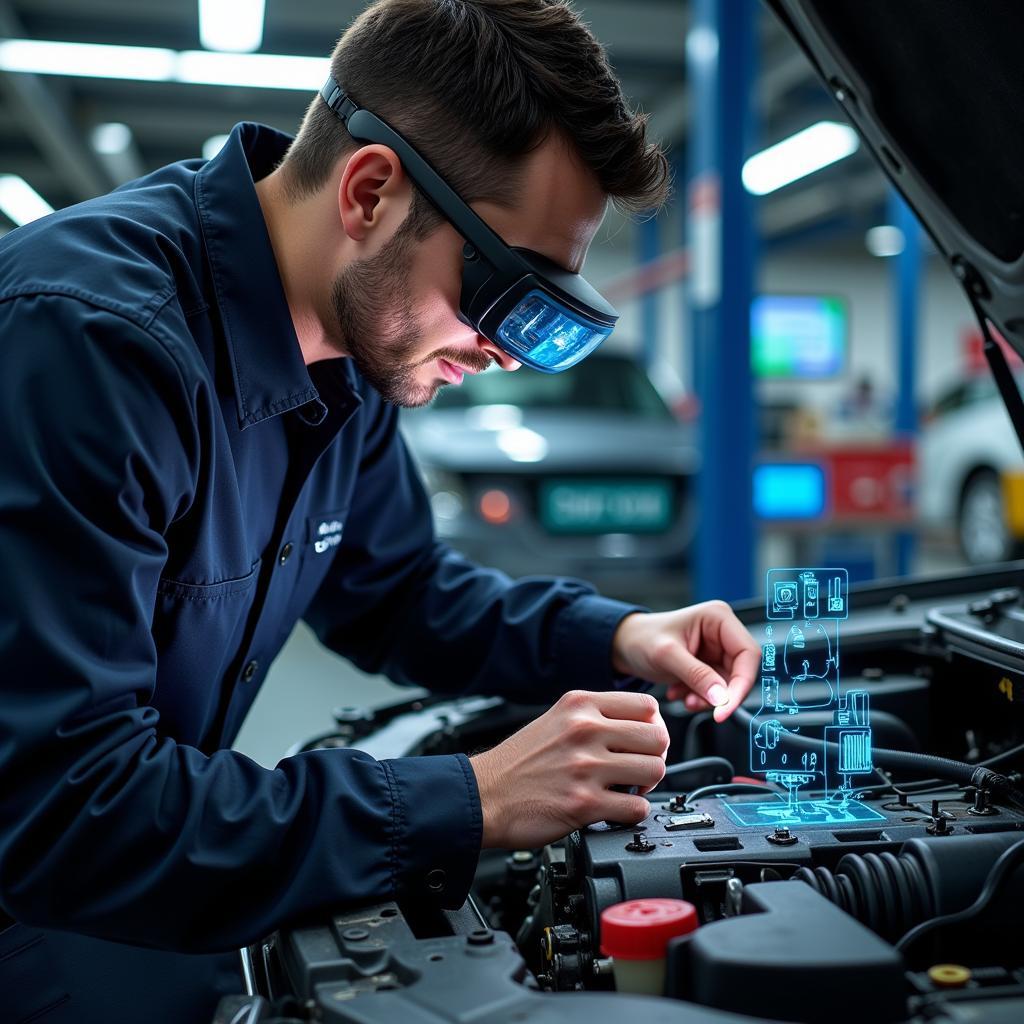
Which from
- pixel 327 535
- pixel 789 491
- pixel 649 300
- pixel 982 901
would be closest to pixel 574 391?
pixel 789 491

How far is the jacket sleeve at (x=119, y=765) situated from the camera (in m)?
0.80

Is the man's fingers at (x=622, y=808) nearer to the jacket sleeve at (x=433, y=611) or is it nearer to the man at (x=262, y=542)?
the man at (x=262, y=542)

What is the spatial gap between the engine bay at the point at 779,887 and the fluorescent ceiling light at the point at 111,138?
916 centimetres

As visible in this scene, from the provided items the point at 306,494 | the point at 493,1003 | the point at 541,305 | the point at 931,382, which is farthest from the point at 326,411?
Answer: the point at 931,382

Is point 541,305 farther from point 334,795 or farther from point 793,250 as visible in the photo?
point 793,250

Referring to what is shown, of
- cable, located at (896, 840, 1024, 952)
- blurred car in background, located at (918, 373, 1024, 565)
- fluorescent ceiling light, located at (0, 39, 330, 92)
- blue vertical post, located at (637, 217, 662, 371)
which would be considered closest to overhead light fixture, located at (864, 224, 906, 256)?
blue vertical post, located at (637, 217, 662, 371)

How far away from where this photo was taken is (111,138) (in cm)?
945

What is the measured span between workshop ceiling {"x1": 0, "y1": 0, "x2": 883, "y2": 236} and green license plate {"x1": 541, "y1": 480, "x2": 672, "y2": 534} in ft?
4.53

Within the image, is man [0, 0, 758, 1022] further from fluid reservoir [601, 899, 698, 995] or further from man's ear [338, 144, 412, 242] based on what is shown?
fluid reservoir [601, 899, 698, 995]

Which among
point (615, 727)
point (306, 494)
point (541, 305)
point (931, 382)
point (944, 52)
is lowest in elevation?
point (615, 727)

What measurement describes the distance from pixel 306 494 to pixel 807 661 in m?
0.66

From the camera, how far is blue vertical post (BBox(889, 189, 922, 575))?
564 cm

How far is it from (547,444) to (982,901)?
125 inches

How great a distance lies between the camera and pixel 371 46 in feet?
3.72
